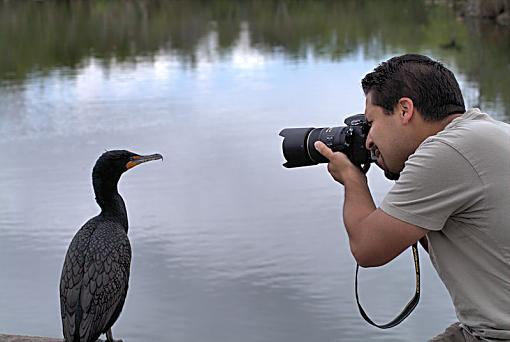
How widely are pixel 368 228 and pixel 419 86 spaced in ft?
0.94

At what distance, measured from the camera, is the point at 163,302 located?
4.91m

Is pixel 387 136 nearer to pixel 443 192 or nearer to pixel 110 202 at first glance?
pixel 443 192

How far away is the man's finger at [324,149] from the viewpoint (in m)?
2.09

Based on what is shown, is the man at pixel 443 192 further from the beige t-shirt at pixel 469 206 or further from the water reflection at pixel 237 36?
the water reflection at pixel 237 36

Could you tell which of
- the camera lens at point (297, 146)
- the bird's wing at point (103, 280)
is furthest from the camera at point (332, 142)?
the bird's wing at point (103, 280)

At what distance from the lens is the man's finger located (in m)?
2.09

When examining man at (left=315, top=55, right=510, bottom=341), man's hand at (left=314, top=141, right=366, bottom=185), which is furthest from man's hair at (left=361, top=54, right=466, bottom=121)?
→ man's hand at (left=314, top=141, right=366, bottom=185)

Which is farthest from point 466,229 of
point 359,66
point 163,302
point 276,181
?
point 359,66

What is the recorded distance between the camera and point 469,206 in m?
1.84

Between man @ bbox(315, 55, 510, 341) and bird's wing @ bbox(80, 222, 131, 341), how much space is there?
1.43 meters

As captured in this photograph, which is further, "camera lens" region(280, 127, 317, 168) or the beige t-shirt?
"camera lens" region(280, 127, 317, 168)

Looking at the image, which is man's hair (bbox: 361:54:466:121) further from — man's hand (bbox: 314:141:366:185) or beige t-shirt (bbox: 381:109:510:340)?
man's hand (bbox: 314:141:366:185)

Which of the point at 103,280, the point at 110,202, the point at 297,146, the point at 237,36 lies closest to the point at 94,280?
the point at 103,280

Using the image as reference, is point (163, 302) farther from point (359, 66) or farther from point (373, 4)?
point (373, 4)
